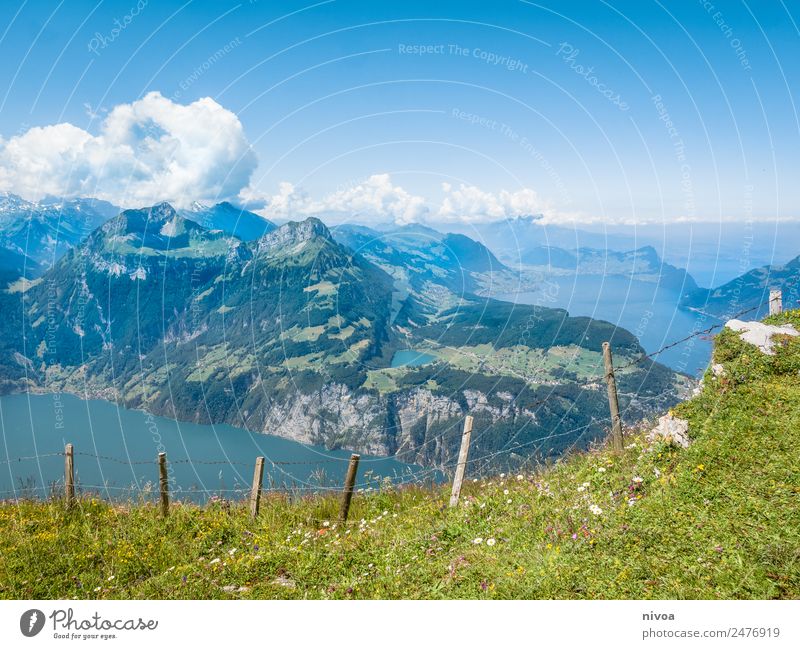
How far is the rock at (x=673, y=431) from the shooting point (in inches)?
451

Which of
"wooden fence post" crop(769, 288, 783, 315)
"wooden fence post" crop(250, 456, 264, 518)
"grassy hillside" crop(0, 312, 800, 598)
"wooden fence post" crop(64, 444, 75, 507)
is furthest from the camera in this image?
"wooden fence post" crop(769, 288, 783, 315)

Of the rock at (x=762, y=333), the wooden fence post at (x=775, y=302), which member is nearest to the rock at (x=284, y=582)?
the rock at (x=762, y=333)

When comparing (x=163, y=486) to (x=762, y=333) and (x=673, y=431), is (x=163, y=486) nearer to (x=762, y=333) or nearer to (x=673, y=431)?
(x=673, y=431)

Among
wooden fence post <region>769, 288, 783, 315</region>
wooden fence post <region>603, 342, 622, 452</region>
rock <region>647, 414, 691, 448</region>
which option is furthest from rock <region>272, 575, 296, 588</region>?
wooden fence post <region>769, 288, 783, 315</region>

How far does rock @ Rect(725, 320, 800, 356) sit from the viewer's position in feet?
44.4

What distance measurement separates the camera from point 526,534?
1023 centimetres

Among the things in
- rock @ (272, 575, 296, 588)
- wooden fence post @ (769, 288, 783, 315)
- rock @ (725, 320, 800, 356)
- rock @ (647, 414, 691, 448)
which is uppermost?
wooden fence post @ (769, 288, 783, 315)

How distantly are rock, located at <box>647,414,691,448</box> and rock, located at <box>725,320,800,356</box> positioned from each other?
3.73 metres

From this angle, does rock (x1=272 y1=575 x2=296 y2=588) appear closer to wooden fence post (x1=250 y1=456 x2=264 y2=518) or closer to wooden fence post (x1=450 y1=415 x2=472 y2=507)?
wooden fence post (x1=250 y1=456 x2=264 y2=518)

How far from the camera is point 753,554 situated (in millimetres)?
7578

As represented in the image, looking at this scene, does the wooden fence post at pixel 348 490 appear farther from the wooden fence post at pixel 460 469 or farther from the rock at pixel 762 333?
the rock at pixel 762 333

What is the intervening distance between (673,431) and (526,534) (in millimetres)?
4659
